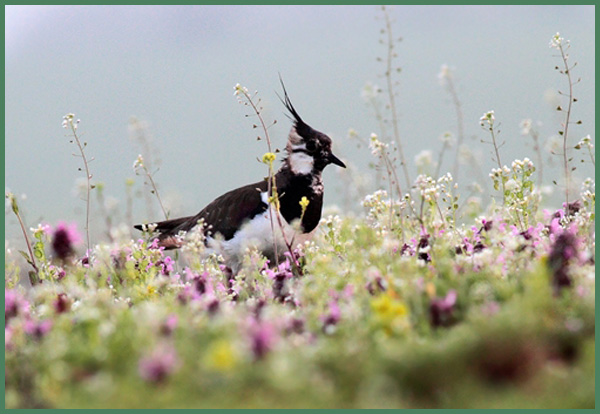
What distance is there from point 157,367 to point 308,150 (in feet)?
13.1

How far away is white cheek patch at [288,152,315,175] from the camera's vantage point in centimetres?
606

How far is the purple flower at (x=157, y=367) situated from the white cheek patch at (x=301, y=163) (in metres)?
3.91

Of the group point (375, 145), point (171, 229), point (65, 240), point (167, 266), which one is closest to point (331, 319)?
point (65, 240)

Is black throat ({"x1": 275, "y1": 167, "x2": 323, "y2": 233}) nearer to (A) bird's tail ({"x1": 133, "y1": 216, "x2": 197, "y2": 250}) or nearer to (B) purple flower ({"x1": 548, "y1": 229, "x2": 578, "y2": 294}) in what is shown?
(A) bird's tail ({"x1": 133, "y1": 216, "x2": 197, "y2": 250})

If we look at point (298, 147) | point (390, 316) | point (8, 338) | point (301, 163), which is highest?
point (298, 147)

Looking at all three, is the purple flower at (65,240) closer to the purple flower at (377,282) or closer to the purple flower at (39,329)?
the purple flower at (39,329)

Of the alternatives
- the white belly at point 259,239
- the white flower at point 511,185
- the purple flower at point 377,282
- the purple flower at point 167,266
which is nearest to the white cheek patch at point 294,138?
the white belly at point 259,239

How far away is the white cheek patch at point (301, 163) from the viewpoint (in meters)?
6.06

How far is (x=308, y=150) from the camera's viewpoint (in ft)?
19.8

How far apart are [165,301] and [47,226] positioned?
4.67 ft

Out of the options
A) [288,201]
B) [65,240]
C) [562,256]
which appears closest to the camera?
[562,256]

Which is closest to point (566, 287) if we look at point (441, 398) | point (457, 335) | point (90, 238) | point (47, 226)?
point (457, 335)

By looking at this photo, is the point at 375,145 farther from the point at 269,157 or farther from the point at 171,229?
the point at 171,229

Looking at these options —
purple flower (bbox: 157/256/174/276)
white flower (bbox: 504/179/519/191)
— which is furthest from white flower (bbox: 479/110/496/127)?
purple flower (bbox: 157/256/174/276)
